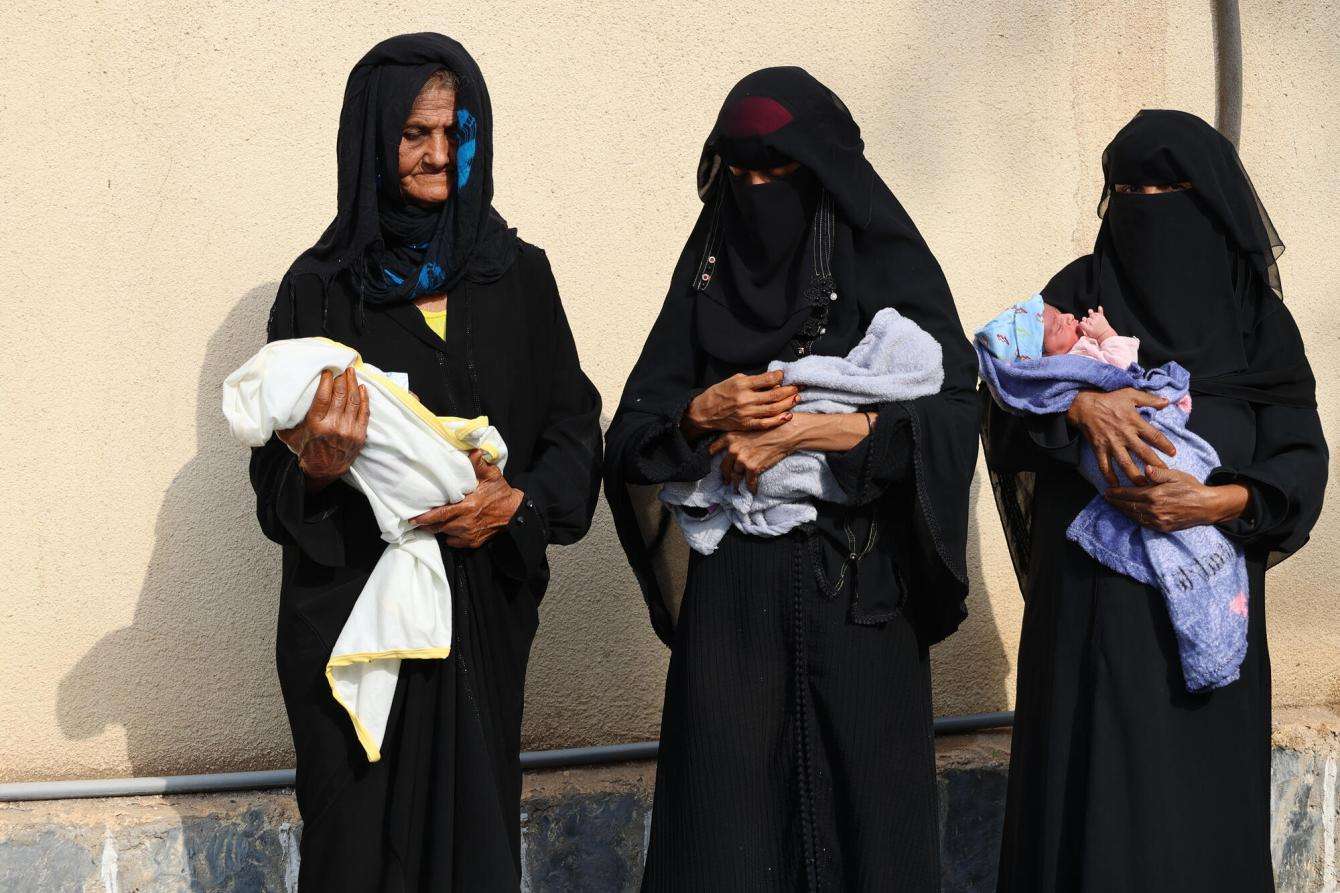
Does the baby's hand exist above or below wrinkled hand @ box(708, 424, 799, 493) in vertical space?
above

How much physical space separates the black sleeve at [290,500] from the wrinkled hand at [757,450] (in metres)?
0.72

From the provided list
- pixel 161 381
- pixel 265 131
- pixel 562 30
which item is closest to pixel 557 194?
pixel 562 30

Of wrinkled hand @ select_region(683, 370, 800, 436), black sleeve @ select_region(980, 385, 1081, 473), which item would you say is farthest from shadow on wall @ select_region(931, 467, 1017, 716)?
wrinkled hand @ select_region(683, 370, 800, 436)

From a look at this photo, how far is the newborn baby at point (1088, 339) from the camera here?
2.89 m

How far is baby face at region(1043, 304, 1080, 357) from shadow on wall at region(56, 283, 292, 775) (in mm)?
1851

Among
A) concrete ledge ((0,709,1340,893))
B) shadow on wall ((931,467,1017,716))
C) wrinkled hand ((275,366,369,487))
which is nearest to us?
wrinkled hand ((275,366,369,487))

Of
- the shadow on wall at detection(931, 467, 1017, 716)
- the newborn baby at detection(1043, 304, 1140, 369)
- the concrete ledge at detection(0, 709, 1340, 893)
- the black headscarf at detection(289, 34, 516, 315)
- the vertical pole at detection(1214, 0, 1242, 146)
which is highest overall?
the vertical pole at detection(1214, 0, 1242, 146)

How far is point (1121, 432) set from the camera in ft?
9.19

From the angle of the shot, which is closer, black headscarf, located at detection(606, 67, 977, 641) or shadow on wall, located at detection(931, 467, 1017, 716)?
black headscarf, located at detection(606, 67, 977, 641)

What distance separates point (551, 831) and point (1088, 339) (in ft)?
5.68

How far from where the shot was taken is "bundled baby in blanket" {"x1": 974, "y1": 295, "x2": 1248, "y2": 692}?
9.25 ft

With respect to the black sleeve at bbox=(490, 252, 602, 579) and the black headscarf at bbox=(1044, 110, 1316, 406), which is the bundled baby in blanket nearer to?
the black headscarf at bbox=(1044, 110, 1316, 406)

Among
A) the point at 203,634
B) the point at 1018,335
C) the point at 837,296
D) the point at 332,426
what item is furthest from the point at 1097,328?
the point at 203,634

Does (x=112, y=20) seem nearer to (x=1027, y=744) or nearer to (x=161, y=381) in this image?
(x=161, y=381)
